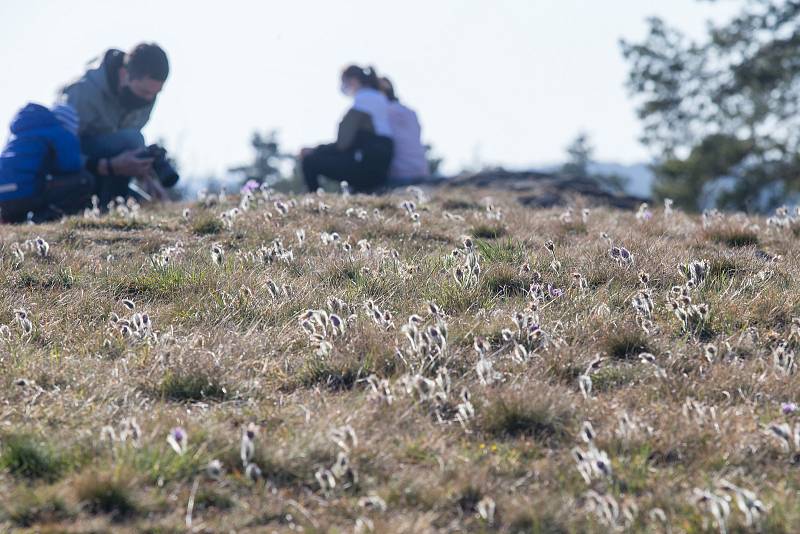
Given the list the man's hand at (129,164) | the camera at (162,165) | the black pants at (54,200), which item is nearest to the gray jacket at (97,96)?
the man's hand at (129,164)

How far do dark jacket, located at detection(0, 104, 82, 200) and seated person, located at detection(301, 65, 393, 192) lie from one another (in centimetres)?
467

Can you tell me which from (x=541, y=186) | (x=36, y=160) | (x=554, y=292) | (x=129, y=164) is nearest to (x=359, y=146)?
(x=541, y=186)

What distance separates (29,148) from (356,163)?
17.2 ft

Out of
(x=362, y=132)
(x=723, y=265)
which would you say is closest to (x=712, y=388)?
(x=723, y=265)

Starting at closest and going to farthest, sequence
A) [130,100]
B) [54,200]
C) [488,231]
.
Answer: [488,231]
[54,200]
[130,100]

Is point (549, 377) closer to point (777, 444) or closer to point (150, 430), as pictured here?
point (777, 444)

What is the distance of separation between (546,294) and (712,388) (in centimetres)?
149

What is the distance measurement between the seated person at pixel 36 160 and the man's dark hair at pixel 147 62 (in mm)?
814

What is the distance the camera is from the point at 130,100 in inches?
446

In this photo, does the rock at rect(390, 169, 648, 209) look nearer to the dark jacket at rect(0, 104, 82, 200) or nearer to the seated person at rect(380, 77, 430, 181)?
the seated person at rect(380, 77, 430, 181)

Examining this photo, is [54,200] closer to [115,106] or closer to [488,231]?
[115,106]

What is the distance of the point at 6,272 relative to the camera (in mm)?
6227

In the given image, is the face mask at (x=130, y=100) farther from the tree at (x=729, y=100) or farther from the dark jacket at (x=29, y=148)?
the tree at (x=729, y=100)

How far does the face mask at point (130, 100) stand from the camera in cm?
1121
